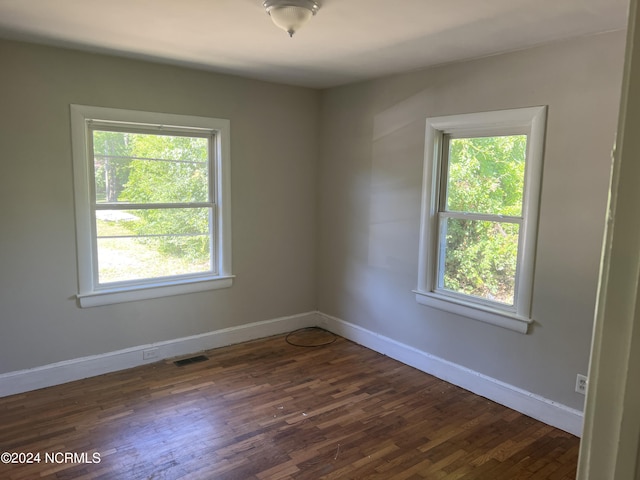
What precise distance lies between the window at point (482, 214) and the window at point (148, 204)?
176 cm

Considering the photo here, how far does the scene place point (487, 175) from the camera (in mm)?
3256

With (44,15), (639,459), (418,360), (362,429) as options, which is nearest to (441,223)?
(418,360)

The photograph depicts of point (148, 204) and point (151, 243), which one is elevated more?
point (148, 204)

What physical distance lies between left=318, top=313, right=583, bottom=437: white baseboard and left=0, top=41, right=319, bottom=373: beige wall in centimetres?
83

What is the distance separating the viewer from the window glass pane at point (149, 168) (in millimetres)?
3482

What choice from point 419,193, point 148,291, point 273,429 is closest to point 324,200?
point 419,193

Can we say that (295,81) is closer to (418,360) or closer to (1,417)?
(418,360)

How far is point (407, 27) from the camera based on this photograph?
2.58 meters

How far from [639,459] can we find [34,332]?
3.66 meters

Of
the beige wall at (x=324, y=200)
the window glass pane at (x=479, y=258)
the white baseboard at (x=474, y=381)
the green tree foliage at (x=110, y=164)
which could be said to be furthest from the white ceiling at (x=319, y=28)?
the white baseboard at (x=474, y=381)

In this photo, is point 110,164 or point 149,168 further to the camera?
point 149,168

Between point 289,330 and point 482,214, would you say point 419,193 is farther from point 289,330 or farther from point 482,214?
point 289,330

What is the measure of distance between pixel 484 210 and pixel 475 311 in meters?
0.72

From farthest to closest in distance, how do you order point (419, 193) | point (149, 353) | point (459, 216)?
point (149, 353)
point (419, 193)
point (459, 216)
